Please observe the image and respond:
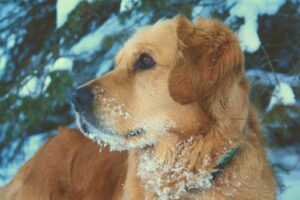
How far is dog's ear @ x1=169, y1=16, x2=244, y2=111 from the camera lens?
290 centimetres

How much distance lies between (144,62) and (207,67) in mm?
401

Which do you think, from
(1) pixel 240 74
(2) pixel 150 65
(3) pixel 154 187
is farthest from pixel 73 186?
(1) pixel 240 74

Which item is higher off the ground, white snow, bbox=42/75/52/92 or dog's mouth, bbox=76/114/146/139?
dog's mouth, bbox=76/114/146/139

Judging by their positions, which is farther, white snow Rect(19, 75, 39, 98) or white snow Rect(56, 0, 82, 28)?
white snow Rect(19, 75, 39, 98)

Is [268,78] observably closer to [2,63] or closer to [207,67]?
[207,67]

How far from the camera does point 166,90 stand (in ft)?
9.93

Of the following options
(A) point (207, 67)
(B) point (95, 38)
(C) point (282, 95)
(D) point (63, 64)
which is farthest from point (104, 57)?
(A) point (207, 67)

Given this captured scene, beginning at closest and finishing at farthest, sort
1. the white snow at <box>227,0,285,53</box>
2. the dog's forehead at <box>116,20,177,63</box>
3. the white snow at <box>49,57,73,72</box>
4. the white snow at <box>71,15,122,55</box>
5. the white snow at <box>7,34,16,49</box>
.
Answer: the dog's forehead at <box>116,20,177,63</box>
the white snow at <box>227,0,285,53</box>
the white snow at <box>49,57,73,72</box>
the white snow at <box>71,15,122,55</box>
the white snow at <box>7,34,16,49</box>

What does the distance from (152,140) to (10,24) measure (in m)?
3.95

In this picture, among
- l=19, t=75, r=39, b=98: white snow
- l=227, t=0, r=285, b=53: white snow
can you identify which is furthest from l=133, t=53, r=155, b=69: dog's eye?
l=19, t=75, r=39, b=98: white snow

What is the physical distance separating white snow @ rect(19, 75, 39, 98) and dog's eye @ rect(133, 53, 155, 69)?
2752mm

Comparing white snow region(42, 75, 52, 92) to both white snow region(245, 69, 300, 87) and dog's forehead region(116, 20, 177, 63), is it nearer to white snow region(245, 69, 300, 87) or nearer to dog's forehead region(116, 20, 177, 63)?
white snow region(245, 69, 300, 87)

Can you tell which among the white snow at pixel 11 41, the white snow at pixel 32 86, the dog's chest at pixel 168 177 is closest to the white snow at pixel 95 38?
the white snow at pixel 32 86

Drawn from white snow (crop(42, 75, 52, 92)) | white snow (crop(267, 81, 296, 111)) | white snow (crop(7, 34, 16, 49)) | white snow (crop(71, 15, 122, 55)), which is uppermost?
white snow (crop(71, 15, 122, 55))
